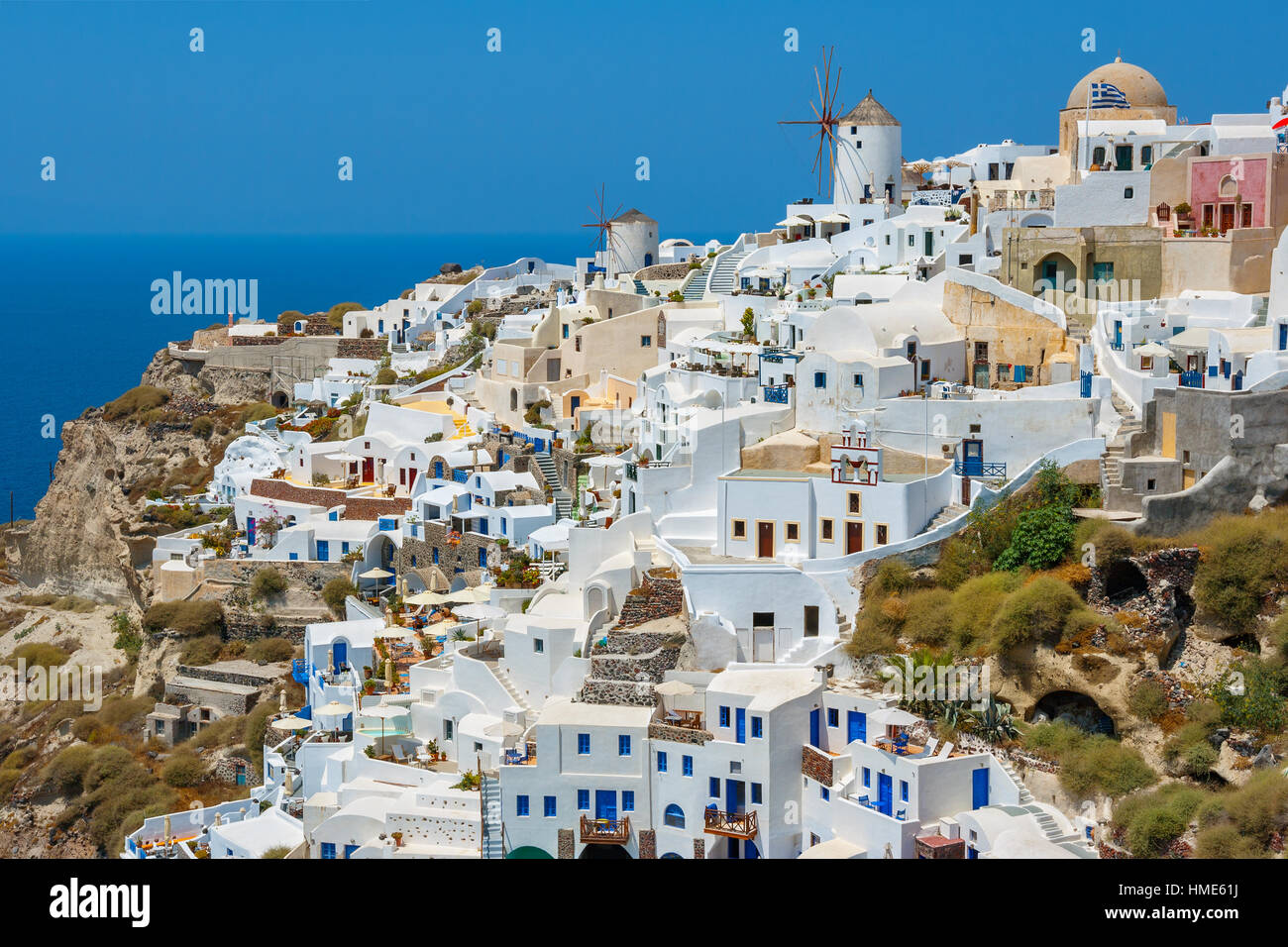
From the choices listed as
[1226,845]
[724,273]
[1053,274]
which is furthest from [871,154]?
[1226,845]

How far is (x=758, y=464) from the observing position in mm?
27719

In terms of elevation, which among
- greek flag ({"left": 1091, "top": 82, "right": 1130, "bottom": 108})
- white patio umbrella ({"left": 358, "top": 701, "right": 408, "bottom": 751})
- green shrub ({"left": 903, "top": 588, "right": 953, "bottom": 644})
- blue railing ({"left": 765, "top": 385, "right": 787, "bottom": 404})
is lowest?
white patio umbrella ({"left": 358, "top": 701, "right": 408, "bottom": 751})

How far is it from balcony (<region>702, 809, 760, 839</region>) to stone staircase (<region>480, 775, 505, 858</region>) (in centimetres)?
304

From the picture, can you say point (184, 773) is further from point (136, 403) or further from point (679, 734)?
point (136, 403)

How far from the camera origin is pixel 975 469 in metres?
25.9

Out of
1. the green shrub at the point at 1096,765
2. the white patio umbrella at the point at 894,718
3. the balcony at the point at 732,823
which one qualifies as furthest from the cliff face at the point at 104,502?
the green shrub at the point at 1096,765

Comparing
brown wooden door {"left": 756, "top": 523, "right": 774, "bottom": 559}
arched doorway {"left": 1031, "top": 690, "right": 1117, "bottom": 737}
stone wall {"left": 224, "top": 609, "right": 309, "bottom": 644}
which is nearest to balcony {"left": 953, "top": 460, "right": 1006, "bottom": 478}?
brown wooden door {"left": 756, "top": 523, "right": 774, "bottom": 559}

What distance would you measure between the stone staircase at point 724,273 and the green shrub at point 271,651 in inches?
592

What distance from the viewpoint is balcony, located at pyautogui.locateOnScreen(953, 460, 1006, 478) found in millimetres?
25781

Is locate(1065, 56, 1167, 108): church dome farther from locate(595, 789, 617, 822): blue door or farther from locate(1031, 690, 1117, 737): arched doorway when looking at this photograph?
locate(595, 789, 617, 822): blue door
